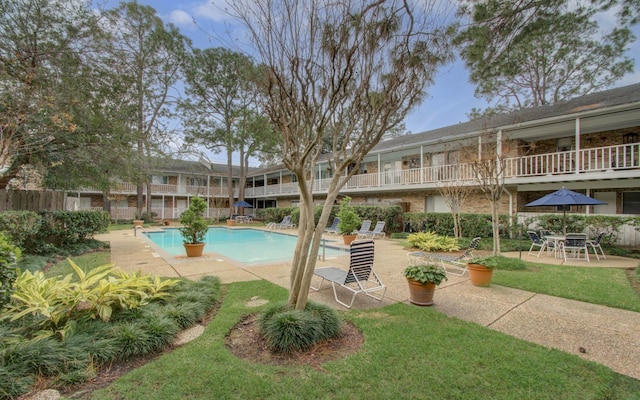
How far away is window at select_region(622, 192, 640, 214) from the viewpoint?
1231 centimetres

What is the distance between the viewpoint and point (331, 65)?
3.38 metres

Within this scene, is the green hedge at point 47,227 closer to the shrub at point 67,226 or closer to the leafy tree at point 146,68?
the shrub at point 67,226

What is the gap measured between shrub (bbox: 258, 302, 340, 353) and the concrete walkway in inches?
43.9

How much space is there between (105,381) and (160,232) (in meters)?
19.5

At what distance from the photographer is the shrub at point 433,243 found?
9.88 m

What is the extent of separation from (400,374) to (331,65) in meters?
3.40

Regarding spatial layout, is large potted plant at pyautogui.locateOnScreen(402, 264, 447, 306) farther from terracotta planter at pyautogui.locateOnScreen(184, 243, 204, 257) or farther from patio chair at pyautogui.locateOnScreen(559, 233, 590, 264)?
terracotta planter at pyautogui.locateOnScreen(184, 243, 204, 257)

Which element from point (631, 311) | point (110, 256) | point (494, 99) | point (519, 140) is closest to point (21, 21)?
point (110, 256)

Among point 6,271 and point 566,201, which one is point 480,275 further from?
point 6,271

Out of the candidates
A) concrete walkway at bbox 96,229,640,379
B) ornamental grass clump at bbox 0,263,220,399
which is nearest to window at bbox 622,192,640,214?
concrete walkway at bbox 96,229,640,379

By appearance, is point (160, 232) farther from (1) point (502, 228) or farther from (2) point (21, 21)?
(1) point (502, 228)

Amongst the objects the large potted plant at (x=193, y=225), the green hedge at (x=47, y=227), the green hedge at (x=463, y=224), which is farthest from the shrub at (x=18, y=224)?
the green hedge at (x=463, y=224)

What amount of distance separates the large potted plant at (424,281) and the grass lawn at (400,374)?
103 cm

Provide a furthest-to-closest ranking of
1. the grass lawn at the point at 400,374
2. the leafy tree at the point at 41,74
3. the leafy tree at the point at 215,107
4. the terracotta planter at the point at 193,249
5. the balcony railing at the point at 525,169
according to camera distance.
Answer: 1. the leafy tree at the point at 215,107
2. the balcony railing at the point at 525,169
3. the terracotta planter at the point at 193,249
4. the leafy tree at the point at 41,74
5. the grass lawn at the point at 400,374
